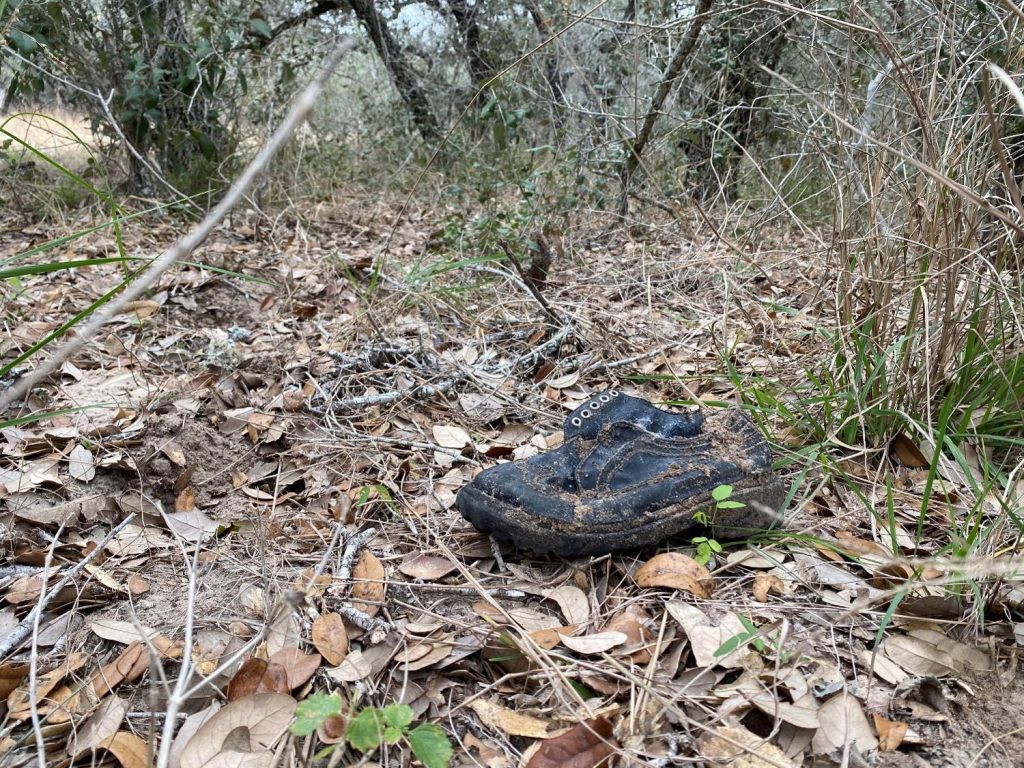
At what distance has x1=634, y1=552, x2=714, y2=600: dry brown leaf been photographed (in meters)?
1.24

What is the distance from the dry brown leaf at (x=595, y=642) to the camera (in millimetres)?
1118

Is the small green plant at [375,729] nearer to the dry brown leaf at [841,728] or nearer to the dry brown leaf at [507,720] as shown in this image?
the dry brown leaf at [507,720]

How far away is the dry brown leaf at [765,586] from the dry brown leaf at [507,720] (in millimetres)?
467

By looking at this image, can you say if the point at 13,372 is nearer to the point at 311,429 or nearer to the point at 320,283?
the point at 311,429

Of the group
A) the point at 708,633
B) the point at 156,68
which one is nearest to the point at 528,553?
the point at 708,633

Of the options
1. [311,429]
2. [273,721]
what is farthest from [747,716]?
[311,429]

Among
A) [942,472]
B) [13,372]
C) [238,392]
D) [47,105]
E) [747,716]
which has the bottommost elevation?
[942,472]

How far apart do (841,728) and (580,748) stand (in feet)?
1.24

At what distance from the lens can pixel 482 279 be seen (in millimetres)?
2848

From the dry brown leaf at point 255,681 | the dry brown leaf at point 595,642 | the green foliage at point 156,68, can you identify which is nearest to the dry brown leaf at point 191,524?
the dry brown leaf at point 255,681

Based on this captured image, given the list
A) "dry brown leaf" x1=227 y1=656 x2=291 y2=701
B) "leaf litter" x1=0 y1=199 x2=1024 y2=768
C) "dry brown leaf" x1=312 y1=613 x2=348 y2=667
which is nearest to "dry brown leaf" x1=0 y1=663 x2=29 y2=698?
"leaf litter" x1=0 y1=199 x2=1024 y2=768

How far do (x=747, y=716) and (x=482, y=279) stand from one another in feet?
6.91

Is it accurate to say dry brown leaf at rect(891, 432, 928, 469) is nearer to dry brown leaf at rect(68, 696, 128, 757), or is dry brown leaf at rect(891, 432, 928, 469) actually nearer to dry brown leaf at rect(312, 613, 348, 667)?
dry brown leaf at rect(312, 613, 348, 667)

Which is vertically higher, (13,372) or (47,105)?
(47,105)
